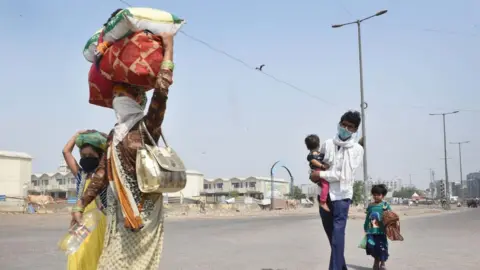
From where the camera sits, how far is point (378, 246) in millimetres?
6387

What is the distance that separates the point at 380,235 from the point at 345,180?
1.73 m

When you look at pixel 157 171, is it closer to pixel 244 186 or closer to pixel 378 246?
pixel 378 246

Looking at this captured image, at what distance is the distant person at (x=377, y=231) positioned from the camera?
6.29 metres

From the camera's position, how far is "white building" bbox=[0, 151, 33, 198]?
1953 inches

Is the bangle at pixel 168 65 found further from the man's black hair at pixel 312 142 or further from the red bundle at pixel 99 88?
the man's black hair at pixel 312 142

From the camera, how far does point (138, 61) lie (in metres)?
2.87

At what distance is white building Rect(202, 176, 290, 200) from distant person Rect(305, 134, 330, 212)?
103 m

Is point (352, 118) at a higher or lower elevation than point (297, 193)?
higher

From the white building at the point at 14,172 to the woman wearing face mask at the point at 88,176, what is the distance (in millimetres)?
49311

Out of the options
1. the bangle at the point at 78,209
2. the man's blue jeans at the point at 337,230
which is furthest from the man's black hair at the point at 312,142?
the bangle at the point at 78,209

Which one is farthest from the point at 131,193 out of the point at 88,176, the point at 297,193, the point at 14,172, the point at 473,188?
the point at 473,188

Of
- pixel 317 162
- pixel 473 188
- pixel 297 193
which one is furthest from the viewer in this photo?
pixel 473 188

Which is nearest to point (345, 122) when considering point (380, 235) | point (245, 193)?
point (380, 235)

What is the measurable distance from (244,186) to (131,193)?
11498cm
